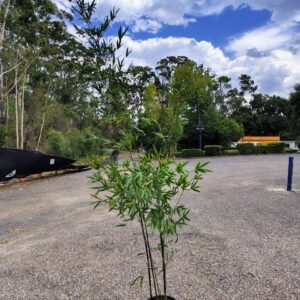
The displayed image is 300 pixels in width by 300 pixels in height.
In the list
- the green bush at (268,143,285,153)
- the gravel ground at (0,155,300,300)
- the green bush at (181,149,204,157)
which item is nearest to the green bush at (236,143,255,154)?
the green bush at (268,143,285,153)

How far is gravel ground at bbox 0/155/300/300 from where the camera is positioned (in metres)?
2.75

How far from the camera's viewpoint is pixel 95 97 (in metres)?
1.83

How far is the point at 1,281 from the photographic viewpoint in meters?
3.03

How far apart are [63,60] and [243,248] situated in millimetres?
19053

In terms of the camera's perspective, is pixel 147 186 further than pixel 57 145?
No

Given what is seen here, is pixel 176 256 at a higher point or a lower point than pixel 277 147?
lower

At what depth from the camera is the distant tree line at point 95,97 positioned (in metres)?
1.80

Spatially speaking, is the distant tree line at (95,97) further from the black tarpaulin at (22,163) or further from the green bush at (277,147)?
the green bush at (277,147)

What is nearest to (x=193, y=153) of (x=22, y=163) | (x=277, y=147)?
(x=277, y=147)

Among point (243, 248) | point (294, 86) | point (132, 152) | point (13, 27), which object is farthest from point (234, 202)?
point (294, 86)

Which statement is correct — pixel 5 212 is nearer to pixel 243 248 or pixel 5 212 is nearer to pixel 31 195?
pixel 31 195

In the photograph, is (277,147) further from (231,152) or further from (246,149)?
(231,152)

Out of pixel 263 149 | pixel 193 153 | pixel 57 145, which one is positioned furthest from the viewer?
pixel 263 149

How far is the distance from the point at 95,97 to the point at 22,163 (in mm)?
9980
